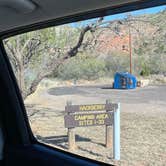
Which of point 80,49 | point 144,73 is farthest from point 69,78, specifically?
point 144,73

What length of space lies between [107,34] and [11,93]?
33.4 inches

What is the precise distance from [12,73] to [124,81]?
92cm

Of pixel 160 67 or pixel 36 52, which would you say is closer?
pixel 160 67

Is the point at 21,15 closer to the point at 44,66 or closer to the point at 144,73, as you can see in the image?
the point at 144,73

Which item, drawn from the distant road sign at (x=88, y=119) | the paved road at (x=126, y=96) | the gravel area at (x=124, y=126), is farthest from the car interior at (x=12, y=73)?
the paved road at (x=126, y=96)

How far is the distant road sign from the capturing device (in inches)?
115

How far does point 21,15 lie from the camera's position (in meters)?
2.36

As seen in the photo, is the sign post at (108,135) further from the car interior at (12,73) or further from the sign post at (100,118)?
the car interior at (12,73)

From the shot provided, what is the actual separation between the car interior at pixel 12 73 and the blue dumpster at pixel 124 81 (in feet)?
1.60

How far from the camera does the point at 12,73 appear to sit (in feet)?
9.94

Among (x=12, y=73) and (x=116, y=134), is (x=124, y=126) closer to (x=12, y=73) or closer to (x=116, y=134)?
(x=116, y=134)

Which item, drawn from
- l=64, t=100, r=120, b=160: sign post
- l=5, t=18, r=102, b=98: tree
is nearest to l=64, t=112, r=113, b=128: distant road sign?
l=64, t=100, r=120, b=160: sign post

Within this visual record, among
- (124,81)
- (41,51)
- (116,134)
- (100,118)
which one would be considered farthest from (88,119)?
(41,51)

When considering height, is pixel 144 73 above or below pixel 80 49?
below
